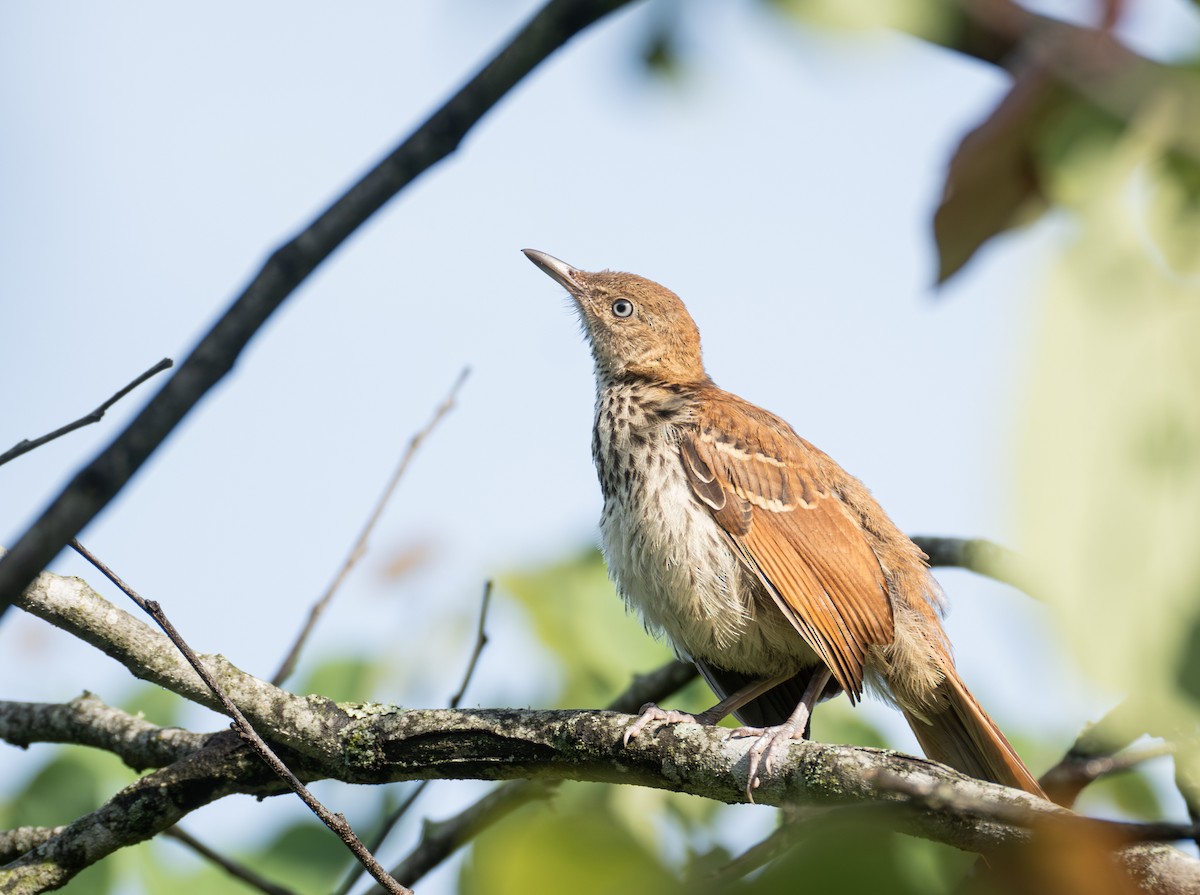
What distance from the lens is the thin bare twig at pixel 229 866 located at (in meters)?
4.06

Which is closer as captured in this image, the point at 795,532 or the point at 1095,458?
the point at 1095,458

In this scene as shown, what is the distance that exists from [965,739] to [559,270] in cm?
321

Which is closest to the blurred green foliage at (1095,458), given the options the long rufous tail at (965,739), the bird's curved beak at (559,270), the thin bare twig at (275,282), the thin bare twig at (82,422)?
the thin bare twig at (275,282)

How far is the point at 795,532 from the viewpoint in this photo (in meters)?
4.57

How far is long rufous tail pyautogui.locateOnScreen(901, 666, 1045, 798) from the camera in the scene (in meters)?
4.02

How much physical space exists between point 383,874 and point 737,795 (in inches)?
39.9

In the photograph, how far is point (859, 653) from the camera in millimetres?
4301

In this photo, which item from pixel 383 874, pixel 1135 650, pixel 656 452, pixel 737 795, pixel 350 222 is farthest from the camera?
pixel 656 452

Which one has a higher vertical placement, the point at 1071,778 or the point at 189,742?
the point at 189,742

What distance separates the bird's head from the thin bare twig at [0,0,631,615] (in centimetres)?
427

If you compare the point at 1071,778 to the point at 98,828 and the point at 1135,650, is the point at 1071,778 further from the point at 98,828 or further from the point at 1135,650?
the point at 1135,650

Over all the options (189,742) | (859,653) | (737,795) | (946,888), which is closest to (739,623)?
(859,653)

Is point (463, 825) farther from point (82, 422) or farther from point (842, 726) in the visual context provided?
point (82, 422)

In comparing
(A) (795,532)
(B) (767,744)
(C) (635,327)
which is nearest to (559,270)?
(C) (635,327)
